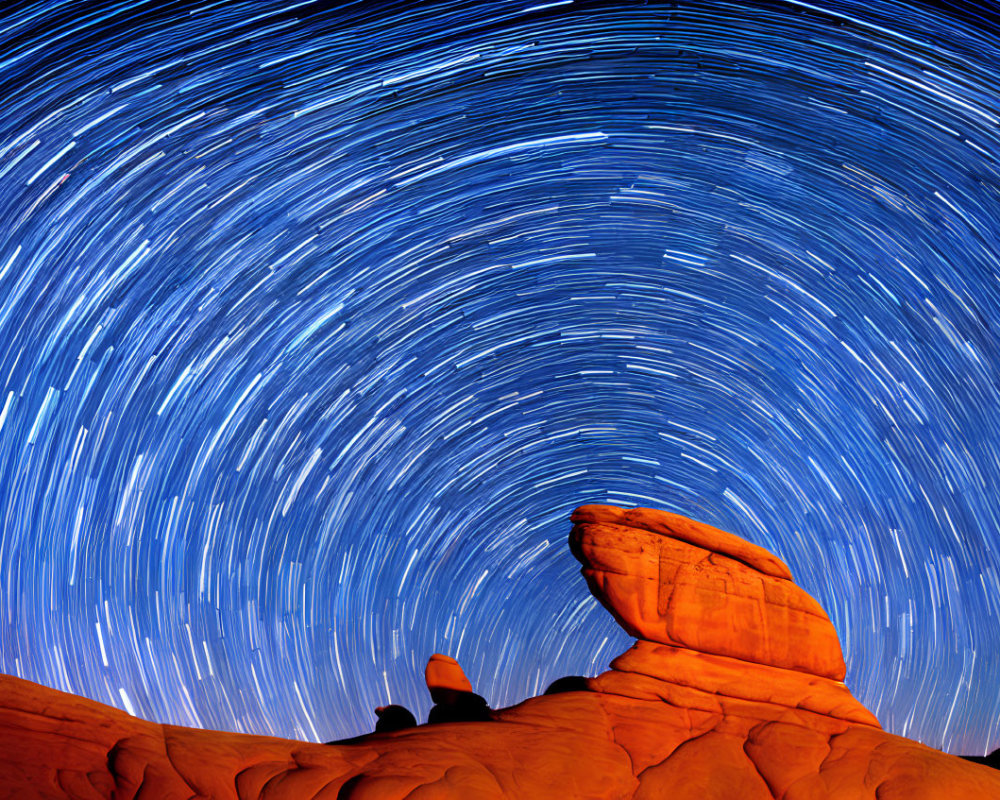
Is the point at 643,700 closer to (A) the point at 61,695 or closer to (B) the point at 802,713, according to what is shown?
(B) the point at 802,713

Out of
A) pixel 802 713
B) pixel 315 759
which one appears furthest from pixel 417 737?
pixel 802 713

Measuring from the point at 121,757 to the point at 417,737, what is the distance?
583 centimetres

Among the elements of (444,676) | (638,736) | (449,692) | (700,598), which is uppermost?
(700,598)

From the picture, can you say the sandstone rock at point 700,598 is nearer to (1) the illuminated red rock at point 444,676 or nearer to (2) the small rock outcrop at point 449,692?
(2) the small rock outcrop at point 449,692

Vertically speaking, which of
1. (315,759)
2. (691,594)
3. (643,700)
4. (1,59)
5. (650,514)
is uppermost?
(1,59)

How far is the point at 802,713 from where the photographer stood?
17797 millimetres

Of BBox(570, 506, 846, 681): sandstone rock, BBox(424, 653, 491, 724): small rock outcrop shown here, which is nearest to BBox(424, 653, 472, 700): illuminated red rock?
BBox(424, 653, 491, 724): small rock outcrop

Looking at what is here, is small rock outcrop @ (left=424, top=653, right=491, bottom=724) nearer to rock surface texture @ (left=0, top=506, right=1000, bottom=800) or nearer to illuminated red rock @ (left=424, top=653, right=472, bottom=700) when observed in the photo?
illuminated red rock @ (left=424, top=653, right=472, bottom=700)

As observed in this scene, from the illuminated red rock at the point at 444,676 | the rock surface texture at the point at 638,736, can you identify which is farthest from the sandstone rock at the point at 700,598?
the illuminated red rock at the point at 444,676

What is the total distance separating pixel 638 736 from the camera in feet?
52.2

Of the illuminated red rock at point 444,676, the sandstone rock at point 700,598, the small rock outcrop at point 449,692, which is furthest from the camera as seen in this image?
the illuminated red rock at point 444,676

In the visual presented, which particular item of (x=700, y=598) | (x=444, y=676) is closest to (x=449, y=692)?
(x=444, y=676)

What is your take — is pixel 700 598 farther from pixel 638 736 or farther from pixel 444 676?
pixel 444 676

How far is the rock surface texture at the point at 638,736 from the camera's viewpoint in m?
12.1
